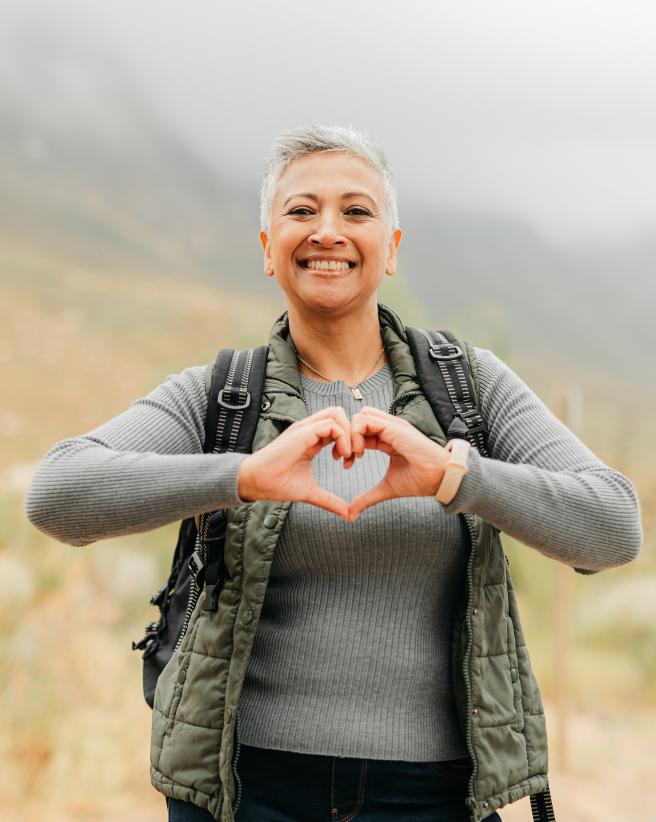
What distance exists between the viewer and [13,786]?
13.3 feet

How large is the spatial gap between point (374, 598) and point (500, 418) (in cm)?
A: 35

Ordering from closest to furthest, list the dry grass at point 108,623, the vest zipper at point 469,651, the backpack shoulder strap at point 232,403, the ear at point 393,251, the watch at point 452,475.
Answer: the watch at point 452,475 < the vest zipper at point 469,651 < the backpack shoulder strap at point 232,403 < the ear at point 393,251 < the dry grass at point 108,623

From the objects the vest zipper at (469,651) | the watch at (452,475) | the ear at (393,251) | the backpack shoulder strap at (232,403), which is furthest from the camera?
the ear at (393,251)

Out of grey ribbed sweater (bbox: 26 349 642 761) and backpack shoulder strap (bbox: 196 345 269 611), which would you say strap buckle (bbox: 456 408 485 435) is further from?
backpack shoulder strap (bbox: 196 345 269 611)

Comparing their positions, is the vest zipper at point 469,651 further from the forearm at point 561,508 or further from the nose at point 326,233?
the nose at point 326,233

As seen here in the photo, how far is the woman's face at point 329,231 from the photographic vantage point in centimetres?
144

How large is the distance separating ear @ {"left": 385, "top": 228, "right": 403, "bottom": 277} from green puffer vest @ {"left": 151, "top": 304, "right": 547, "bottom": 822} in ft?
1.17

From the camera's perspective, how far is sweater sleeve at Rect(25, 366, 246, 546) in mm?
1182

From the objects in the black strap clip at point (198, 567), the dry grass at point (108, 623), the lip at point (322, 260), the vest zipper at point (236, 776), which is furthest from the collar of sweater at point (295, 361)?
the dry grass at point (108, 623)

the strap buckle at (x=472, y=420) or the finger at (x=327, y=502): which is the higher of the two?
the strap buckle at (x=472, y=420)

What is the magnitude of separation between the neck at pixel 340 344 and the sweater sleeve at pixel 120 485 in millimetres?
349

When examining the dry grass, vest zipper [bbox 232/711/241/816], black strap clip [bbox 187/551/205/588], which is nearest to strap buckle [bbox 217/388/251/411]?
black strap clip [bbox 187/551/205/588]

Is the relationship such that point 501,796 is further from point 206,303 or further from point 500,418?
point 206,303

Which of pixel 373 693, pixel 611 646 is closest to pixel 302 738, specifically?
pixel 373 693
